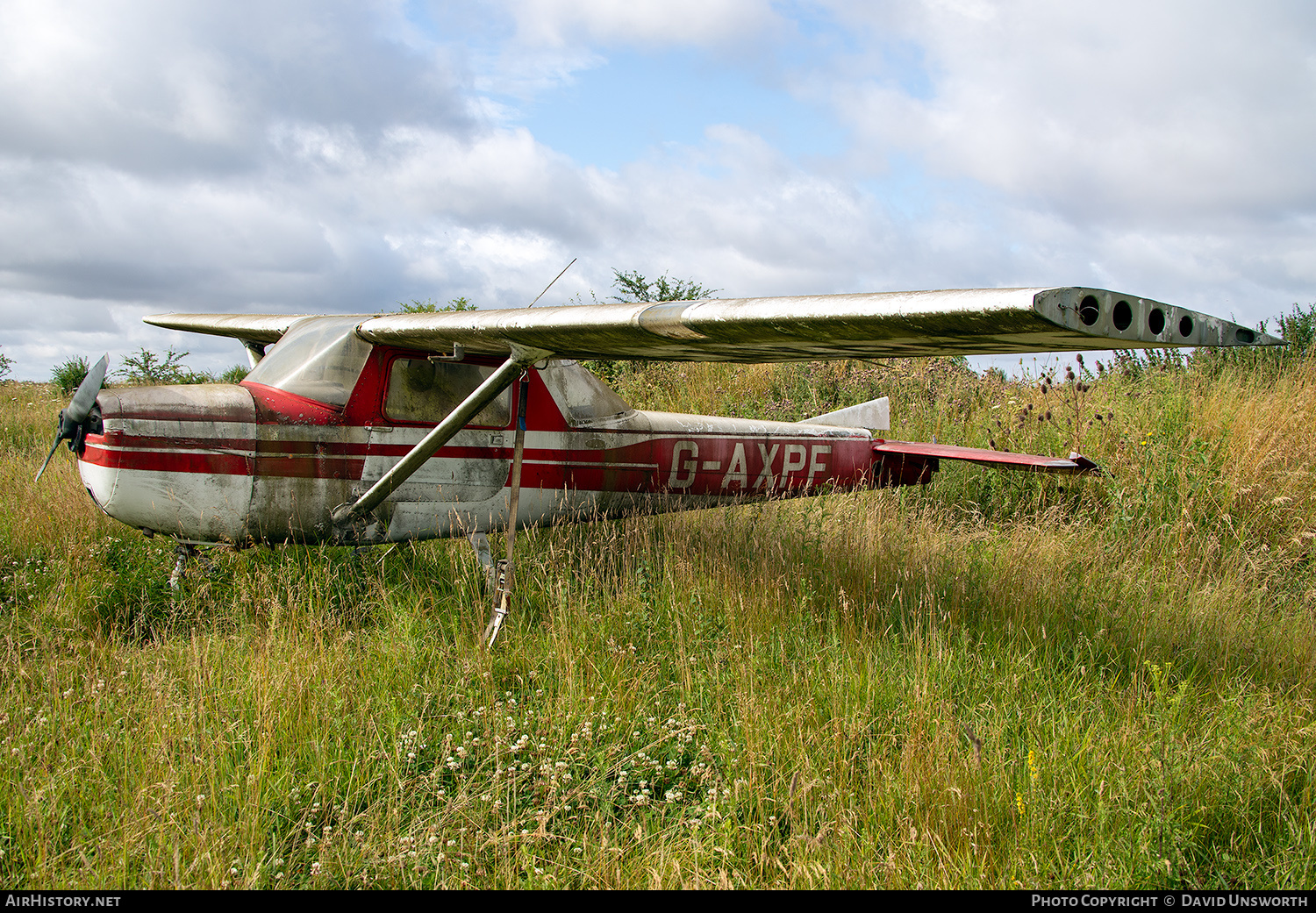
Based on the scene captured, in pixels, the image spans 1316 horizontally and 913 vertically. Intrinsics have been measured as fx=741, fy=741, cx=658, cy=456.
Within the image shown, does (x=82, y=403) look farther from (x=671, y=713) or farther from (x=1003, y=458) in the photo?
(x=1003, y=458)

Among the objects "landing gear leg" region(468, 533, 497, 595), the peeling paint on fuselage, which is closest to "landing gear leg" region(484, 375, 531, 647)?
"landing gear leg" region(468, 533, 497, 595)

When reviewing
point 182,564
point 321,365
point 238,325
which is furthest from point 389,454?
point 238,325

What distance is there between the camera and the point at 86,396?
14.3 feet

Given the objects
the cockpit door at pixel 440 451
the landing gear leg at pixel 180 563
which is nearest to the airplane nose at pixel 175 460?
the landing gear leg at pixel 180 563

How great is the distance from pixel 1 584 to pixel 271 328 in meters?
3.34

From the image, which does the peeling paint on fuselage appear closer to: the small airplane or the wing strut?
the small airplane

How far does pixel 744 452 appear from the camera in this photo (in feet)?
21.8

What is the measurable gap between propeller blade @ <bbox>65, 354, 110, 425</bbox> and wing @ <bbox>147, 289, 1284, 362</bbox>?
152cm

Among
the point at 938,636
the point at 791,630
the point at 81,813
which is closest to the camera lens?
the point at 81,813

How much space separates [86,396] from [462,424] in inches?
84.5

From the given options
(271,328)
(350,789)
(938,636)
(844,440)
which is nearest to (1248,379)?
(844,440)

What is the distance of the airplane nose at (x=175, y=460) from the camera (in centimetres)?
445

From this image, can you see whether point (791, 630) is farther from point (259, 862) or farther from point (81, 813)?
point (81, 813)

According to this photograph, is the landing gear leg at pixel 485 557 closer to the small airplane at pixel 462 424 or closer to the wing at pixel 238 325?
the small airplane at pixel 462 424
